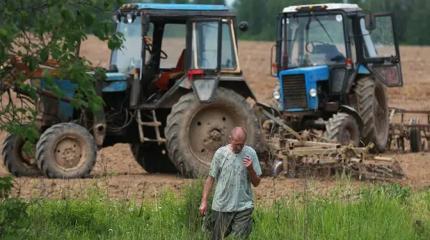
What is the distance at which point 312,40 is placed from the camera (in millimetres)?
19547

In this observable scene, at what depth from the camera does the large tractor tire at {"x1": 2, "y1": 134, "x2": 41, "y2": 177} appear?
1579 cm

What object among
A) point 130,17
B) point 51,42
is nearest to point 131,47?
point 130,17

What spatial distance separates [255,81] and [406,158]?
1770cm

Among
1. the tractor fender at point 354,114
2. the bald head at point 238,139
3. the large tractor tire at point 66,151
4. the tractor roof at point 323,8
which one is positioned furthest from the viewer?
the tractor roof at point 323,8

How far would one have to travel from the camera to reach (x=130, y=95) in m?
16.3

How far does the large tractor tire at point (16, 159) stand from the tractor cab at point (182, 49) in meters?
1.67

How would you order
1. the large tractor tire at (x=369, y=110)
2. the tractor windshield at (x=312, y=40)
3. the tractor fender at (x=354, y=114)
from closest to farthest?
the tractor fender at (x=354, y=114) < the large tractor tire at (x=369, y=110) < the tractor windshield at (x=312, y=40)

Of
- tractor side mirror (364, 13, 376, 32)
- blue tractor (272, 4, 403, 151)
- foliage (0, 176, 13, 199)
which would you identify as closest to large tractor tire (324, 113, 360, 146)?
blue tractor (272, 4, 403, 151)

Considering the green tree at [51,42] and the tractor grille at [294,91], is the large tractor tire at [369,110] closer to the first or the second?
the tractor grille at [294,91]

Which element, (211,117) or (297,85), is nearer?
(211,117)

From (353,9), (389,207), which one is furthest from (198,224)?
(353,9)

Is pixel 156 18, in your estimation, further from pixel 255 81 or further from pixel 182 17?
pixel 255 81

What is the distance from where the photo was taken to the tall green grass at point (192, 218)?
1057 centimetres

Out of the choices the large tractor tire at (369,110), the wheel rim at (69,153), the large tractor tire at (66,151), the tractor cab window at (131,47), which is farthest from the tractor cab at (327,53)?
the wheel rim at (69,153)
